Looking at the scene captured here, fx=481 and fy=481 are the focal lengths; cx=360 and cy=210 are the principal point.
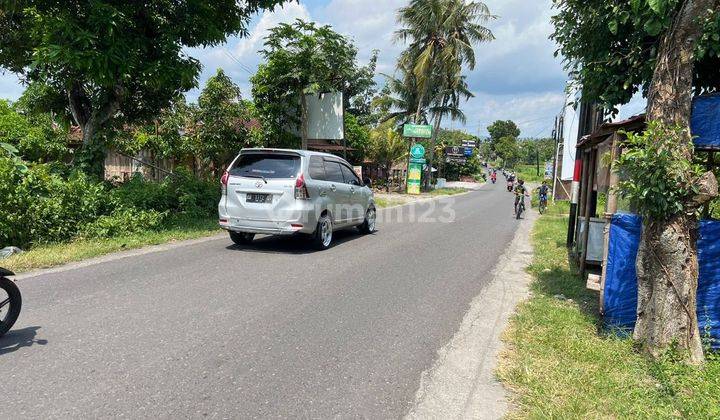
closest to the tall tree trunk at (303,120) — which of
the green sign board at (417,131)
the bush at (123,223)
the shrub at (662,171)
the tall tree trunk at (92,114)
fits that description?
the tall tree trunk at (92,114)

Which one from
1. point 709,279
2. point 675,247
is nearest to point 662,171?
point 675,247

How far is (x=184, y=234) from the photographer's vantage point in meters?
10.1

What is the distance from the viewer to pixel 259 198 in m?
8.48

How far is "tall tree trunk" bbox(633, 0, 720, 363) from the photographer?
165 inches

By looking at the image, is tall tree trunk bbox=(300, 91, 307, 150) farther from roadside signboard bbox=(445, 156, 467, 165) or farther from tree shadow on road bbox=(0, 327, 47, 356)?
roadside signboard bbox=(445, 156, 467, 165)

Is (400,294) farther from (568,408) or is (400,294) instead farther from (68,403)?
(68,403)

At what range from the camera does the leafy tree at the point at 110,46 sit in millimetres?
8859

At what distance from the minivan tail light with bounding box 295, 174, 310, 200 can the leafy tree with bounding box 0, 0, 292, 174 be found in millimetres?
3943

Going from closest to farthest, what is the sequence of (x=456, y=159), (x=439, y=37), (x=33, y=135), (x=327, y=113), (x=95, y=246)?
(x=95, y=246), (x=33, y=135), (x=327, y=113), (x=439, y=37), (x=456, y=159)

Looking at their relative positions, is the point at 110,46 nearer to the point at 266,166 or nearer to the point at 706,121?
the point at 266,166

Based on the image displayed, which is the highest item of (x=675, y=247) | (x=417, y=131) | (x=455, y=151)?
(x=455, y=151)

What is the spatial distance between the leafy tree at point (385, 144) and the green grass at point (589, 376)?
31715 millimetres

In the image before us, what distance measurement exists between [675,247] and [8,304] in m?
5.95

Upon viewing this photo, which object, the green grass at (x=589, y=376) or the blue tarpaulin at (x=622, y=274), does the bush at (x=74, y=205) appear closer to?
the green grass at (x=589, y=376)
